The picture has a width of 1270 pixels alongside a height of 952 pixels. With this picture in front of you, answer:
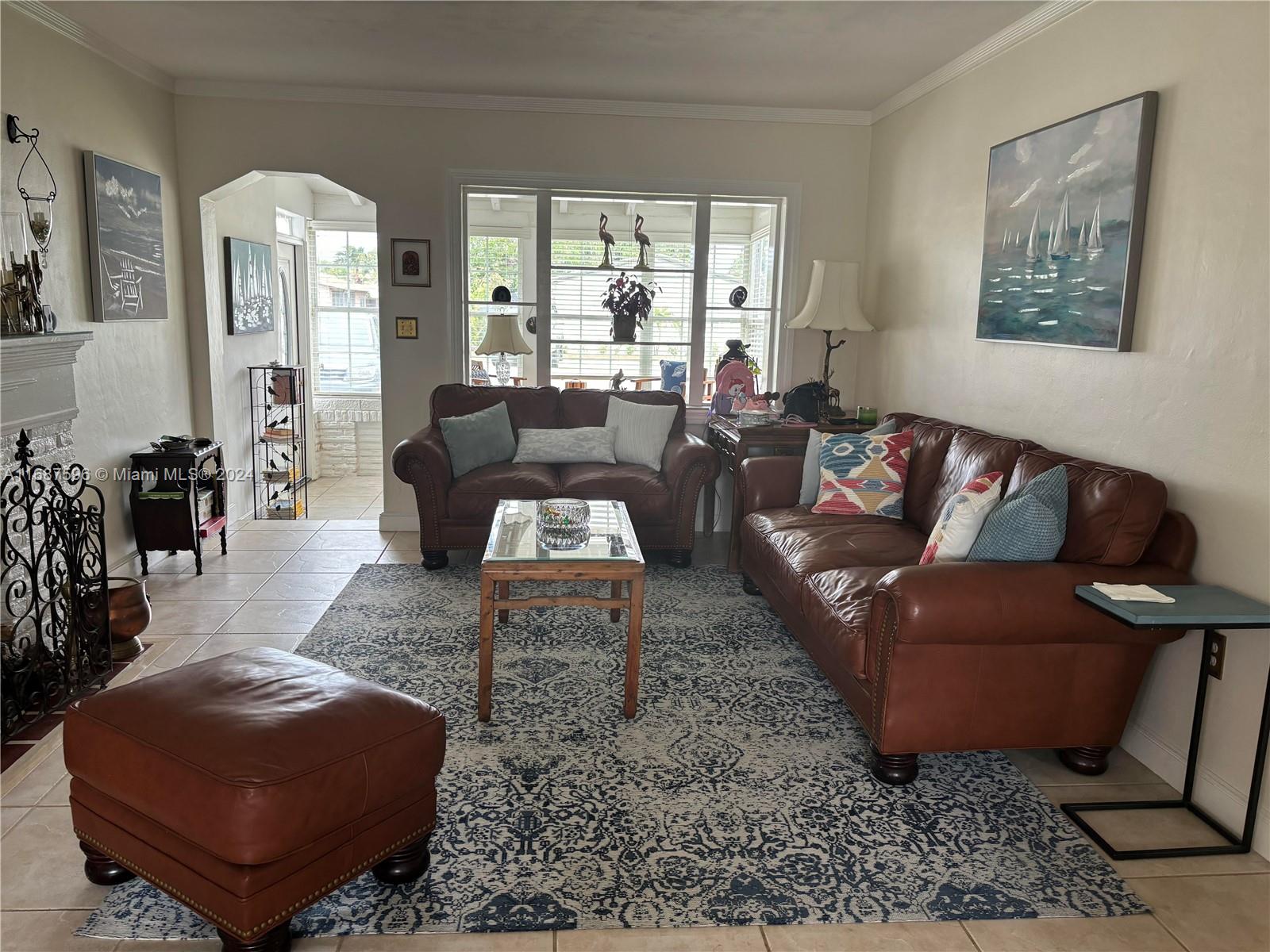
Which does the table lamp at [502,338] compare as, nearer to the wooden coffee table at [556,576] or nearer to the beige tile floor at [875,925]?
the wooden coffee table at [556,576]

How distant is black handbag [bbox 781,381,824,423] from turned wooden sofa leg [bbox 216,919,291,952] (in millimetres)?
3949

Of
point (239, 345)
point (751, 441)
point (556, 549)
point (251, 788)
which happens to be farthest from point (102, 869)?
point (239, 345)

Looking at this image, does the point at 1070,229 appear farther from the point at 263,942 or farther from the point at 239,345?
the point at 239,345

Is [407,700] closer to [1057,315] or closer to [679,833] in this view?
[679,833]

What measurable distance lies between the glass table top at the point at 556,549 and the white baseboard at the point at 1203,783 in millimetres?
1762

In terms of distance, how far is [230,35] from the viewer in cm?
427

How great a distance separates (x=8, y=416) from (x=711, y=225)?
402 centimetres

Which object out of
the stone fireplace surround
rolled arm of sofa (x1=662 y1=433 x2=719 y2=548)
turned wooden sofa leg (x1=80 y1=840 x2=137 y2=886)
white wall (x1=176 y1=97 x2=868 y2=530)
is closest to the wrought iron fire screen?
the stone fireplace surround

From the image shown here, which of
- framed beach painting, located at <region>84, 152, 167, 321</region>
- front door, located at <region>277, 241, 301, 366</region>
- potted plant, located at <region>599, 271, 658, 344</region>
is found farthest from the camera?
front door, located at <region>277, 241, 301, 366</region>

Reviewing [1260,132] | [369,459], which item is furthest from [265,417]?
[1260,132]

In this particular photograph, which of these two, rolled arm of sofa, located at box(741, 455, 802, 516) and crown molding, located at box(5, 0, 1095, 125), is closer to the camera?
rolled arm of sofa, located at box(741, 455, 802, 516)

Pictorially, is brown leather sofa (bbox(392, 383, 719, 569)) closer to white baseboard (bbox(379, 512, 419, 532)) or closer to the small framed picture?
white baseboard (bbox(379, 512, 419, 532))

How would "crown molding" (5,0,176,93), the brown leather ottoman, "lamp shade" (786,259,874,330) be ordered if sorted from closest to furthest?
the brown leather ottoman < "crown molding" (5,0,176,93) < "lamp shade" (786,259,874,330)

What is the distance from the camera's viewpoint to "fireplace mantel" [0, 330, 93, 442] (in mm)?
3086
